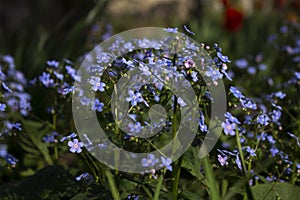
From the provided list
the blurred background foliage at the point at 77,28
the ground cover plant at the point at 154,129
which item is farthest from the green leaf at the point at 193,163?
the blurred background foliage at the point at 77,28

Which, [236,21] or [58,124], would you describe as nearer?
[58,124]

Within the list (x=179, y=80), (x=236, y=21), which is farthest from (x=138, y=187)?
(x=236, y=21)

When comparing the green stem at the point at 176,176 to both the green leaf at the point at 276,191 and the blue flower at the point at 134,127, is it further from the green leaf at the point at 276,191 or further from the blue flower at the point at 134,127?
the green leaf at the point at 276,191

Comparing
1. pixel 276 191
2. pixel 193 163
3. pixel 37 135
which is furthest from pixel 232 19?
pixel 193 163

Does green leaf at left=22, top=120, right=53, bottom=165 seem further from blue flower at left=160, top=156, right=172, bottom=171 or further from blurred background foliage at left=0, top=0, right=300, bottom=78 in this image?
blue flower at left=160, top=156, right=172, bottom=171

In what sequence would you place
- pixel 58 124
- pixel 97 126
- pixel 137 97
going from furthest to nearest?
pixel 58 124 → pixel 97 126 → pixel 137 97

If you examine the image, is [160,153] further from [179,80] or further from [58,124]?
[58,124]

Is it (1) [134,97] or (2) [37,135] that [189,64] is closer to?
(1) [134,97]
